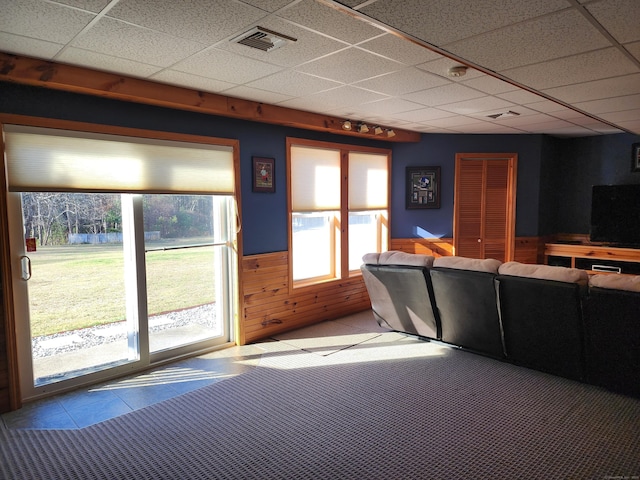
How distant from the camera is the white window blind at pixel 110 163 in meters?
3.13

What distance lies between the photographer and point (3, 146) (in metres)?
3.01

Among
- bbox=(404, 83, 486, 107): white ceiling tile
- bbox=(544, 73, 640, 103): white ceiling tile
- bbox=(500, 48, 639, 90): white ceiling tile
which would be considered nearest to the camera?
bbox=(500, 48, 639, 90): white ceiling tile

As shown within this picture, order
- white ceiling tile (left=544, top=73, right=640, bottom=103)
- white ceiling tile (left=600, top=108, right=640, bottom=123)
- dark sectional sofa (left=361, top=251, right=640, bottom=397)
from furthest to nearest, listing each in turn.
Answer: white ceiling tile (left=600, top=108, right=640, bottom=123), white ceiling tile (left=544, top=73, right=640, bottom=103), dark sectional sofa (left=361, top=251, right=640, bottom=397)

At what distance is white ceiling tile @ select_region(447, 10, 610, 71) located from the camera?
2291 mm

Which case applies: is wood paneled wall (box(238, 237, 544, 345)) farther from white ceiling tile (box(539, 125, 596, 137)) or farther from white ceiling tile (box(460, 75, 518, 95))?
white ceiling tile (box(539, 125, 596, 137))

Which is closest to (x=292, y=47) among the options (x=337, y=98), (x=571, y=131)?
(x=337, y=98)

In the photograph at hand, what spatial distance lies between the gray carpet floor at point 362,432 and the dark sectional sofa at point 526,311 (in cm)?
21

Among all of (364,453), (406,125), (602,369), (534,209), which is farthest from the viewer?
(534,209)

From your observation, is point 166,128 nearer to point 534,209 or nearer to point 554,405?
point 554,405

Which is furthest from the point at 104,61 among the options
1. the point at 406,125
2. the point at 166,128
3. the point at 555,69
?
the point at 406,125

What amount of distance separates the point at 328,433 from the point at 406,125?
13.6ft

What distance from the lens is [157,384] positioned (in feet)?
11.8

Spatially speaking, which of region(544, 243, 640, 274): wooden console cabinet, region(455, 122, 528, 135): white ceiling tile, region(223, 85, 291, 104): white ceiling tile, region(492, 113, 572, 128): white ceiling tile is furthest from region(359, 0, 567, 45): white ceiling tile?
region(544, 243, 640, 274): wooden console cabinet

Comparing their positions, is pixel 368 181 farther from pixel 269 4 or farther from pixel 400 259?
pixel 269 4
